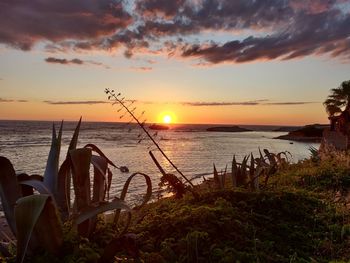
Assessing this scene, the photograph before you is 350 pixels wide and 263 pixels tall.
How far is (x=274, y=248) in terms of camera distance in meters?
3.89

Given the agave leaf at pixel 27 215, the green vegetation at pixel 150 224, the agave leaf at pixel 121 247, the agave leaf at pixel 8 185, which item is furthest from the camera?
the agave leaf at pixel 8 185

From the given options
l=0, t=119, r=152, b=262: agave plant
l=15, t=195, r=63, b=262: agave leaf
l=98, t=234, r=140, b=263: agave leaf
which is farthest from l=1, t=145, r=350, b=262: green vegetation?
l=15, t=195, r=63, b=262: agave leaf

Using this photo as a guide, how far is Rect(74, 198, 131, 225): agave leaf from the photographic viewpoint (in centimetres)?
290

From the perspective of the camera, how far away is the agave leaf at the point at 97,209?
2.90m

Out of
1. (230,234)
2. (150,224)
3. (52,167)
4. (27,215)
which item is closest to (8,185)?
(52,167)

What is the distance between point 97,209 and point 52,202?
13.2 inches

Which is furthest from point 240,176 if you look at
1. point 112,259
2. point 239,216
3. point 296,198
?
point 112,259

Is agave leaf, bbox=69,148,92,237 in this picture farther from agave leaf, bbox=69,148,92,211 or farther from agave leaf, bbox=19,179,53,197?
agave leaf, bbox=19,179,53,197

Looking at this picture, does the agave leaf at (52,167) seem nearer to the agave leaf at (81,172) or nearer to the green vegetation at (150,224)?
the green vegetation at (150,224)

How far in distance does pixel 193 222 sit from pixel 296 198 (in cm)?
230

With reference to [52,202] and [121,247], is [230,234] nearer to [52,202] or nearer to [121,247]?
[121,247]

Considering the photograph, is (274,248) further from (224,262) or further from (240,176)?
(240,176)

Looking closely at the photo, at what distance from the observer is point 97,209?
9.67ft

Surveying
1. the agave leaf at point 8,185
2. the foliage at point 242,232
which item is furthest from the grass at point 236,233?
the agave leaf at point 8,185
